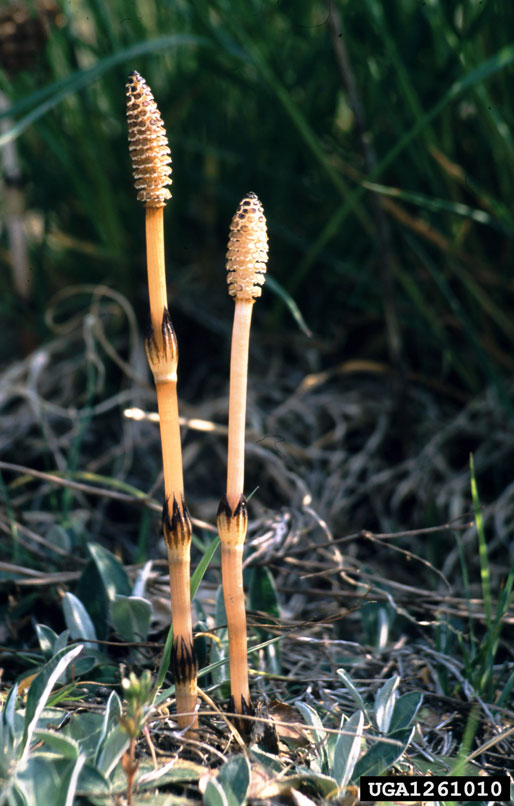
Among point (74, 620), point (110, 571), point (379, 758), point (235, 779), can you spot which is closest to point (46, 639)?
point (74, 620)

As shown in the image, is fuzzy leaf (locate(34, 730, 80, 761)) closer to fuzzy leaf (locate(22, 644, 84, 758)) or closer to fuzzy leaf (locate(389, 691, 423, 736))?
fuzzy leaf (locate(22, 644, 84, 758))

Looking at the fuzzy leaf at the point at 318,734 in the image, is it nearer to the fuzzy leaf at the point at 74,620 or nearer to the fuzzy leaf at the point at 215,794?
the fuzzy leaf at the point at 215,794

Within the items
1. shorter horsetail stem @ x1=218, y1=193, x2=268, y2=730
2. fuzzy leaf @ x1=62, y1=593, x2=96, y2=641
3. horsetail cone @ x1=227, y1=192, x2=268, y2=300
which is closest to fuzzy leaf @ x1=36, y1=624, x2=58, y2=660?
fuzzy leaf @ x1=62, y1=593, x2=96, y2=641

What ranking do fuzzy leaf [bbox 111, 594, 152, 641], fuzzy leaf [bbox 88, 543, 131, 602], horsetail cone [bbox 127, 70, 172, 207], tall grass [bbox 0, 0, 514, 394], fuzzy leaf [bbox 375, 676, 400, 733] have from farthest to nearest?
1. tall grass [bbox 0, 0, 514, 394]
2. fuzzy leaf [bbox 88, 543, 131, 602]
3. fuzzy leaf [bbox 111, 594, 152, 641]
4. fuzzy leaf [bbox 375, 676, 400, 733]
5. horsetail cone [bbox 127, 70, 172, 207]

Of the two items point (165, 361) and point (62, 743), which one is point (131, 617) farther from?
point (165, 361)

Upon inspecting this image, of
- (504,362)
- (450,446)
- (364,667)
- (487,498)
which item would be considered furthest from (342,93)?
(364,667)

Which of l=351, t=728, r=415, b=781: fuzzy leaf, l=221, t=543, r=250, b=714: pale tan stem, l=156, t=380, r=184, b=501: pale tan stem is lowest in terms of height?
l=351, t=728, r=415, b=781: fuzzy leaf
